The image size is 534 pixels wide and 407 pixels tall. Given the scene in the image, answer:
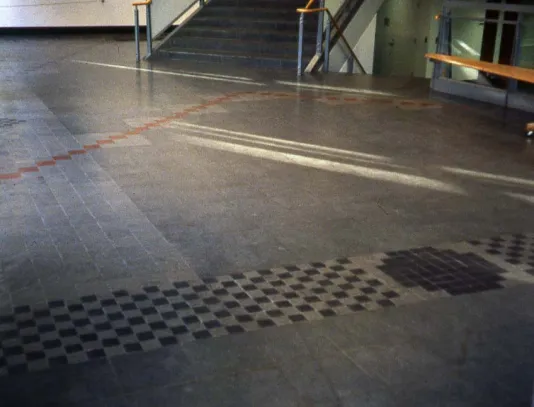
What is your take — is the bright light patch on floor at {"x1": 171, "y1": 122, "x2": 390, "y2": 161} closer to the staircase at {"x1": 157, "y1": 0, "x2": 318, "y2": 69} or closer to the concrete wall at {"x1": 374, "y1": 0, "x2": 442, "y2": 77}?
the staircase at {"x1": 157, "y1": 0, "x2": 318, "y2": 69}

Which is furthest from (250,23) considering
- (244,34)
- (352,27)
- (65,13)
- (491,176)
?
(491,176)

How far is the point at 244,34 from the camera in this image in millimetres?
13766

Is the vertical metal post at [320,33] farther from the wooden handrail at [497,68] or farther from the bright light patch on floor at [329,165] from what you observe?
the bright light patch on floor at [329,165]

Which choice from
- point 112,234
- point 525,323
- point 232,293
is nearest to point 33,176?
point 112,234

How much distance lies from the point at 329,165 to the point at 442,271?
94.5 inches

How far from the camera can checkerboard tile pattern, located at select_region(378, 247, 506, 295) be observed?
4.33 meters

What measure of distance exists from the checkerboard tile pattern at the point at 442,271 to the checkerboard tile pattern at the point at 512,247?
6.4 inches

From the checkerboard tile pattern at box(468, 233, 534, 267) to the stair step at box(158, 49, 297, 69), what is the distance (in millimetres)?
8018

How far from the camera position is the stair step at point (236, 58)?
1269 cm

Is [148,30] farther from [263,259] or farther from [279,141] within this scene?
[263,259]

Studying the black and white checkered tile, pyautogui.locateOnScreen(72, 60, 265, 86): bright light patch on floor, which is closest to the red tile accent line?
pyautogui.locateOnScreen(72, 60, 265, 86): bright light patch on floor

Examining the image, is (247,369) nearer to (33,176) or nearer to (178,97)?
(33,176)

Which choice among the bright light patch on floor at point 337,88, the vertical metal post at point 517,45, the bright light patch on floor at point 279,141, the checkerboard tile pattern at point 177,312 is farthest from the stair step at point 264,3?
the checkerboard tile pattern at point 177,312

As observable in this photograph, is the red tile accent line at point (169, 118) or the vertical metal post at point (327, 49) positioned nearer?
the red tile accent line at point (169, 118)
